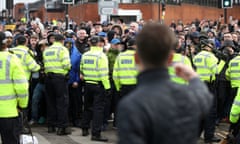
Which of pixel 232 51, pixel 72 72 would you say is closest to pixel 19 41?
pixel 72 72

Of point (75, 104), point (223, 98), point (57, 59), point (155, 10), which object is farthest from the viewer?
point (155, 10)

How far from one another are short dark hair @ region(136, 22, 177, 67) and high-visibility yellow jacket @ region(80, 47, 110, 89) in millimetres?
6994

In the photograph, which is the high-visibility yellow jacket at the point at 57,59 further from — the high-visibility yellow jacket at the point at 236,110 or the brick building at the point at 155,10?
the brick building at the point at 155,10

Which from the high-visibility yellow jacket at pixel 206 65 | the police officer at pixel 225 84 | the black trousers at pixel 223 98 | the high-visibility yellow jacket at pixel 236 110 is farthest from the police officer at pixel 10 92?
the black trousers at pixel 223 98

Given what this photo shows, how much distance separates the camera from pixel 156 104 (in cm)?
316

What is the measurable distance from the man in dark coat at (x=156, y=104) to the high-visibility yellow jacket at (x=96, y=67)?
272 inches

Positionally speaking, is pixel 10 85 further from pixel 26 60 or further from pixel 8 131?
pixel 26 60

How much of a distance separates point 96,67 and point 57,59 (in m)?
0.84

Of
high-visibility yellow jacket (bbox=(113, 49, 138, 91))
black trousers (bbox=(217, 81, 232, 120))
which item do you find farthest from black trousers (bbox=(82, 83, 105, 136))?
black trousers (bbox=(217, 81, 232, 120))

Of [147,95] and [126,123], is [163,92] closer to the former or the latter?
[147,95]

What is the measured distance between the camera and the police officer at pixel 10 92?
21.8ft

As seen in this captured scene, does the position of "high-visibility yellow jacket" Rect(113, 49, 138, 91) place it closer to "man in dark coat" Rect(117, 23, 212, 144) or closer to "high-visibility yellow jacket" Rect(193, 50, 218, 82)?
"high-visibility yellow jacket" Rect(193, 50, 218, 82)

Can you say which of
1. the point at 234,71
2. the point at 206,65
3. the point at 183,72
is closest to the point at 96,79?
the point at 206,65

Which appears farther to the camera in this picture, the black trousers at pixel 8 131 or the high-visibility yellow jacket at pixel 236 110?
the high-visibility yellow jacket at pixel 236 110
